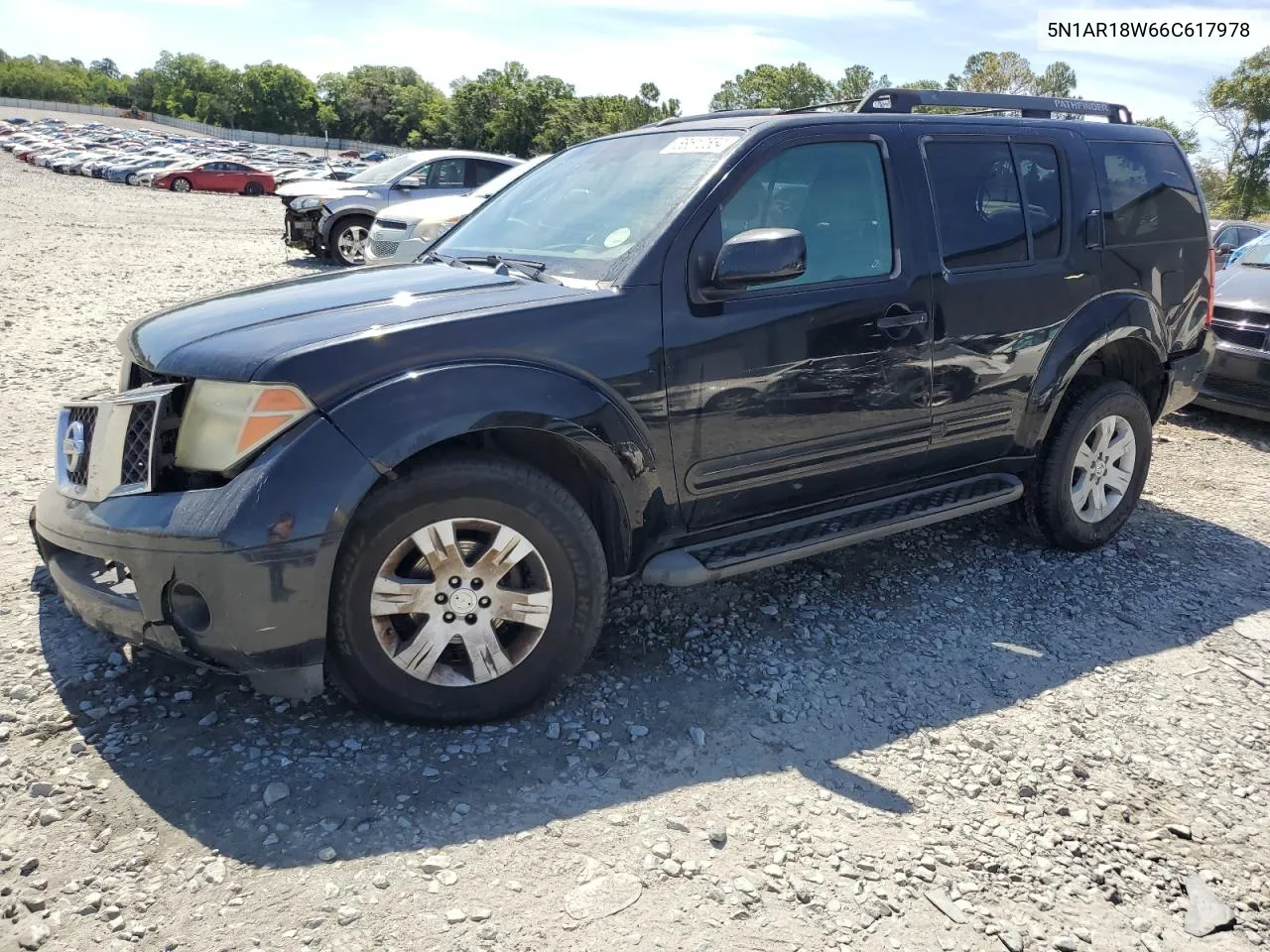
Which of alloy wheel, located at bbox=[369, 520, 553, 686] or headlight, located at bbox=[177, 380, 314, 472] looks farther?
alloy wheel, located at bbox=[369, 520, 553, 686]

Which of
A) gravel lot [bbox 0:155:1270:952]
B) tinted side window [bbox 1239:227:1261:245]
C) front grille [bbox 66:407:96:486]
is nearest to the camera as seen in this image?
gravel lot [bbox 0:155:1270:952]

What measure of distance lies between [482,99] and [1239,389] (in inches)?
3835

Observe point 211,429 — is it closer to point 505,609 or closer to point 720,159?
point 505,609

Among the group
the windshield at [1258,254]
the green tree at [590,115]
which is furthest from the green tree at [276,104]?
the windshield at [1258,254]

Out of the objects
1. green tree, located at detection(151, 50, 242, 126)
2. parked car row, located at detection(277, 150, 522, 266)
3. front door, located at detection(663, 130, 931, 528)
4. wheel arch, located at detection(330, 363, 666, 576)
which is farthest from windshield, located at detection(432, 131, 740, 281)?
green tree, located at detection(151, 50, 242, 126)

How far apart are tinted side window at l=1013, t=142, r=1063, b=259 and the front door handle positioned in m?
0.83

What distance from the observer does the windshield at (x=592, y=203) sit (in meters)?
3.46

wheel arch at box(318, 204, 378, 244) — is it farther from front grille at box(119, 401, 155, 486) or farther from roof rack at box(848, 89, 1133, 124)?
front grille at box(119, 401, 155, 486)

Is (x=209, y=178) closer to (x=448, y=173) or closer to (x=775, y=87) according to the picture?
(x=448, y=173)

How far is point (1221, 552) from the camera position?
16.2ft

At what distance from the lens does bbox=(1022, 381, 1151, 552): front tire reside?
455 centimetres

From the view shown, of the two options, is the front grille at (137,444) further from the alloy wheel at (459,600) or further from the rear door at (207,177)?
the rear door at (207,177)

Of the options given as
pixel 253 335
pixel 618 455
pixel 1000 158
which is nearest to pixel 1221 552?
pixel 1000 158

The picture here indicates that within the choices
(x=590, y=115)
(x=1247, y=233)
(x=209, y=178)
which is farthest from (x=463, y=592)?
(x=590, y=115)
